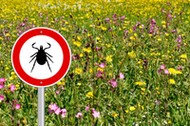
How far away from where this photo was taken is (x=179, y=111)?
4.27 meters

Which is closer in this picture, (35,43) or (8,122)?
(35,43)

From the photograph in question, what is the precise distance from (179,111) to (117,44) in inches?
116

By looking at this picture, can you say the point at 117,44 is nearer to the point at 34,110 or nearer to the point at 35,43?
the point at 34,110

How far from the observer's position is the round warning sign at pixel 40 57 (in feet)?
10.5

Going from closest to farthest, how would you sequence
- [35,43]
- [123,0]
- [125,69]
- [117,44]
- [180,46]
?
[35,43]
[125,69]
[180,46]
[117,44]
[123,0]

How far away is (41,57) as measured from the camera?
3172 millimetres

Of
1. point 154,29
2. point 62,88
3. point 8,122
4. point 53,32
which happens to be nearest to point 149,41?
point 154,29

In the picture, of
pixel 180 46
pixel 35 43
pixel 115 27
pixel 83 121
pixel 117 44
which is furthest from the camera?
pixel 115 27

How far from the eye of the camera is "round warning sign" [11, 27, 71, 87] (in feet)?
10.5

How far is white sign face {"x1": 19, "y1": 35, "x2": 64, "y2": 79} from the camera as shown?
10.4 feet

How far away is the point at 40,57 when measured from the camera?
3.17 m

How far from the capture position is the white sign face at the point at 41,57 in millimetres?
3180

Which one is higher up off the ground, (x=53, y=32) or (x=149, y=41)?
(x=53, y=32)

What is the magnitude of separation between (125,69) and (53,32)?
246 cm
